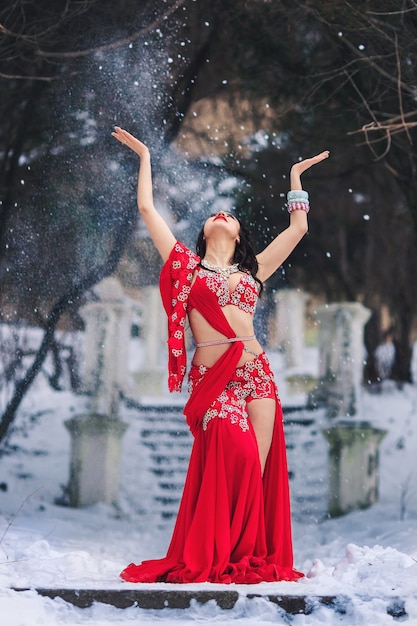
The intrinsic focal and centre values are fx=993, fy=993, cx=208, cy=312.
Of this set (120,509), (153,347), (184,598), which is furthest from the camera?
(153,347)

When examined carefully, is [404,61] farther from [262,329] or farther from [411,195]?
[262,329]

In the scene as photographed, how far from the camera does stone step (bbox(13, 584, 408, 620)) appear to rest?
110 inches

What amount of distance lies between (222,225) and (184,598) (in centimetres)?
134

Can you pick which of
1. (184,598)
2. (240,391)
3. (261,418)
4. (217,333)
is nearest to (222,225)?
(217,333)

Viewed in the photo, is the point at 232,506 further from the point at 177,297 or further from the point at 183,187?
the point at 183,187

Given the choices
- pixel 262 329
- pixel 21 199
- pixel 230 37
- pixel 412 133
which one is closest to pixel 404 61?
pixel 412 133

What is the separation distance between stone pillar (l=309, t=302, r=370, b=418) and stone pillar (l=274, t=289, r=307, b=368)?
133 mm

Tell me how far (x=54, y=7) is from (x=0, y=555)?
3511 mm

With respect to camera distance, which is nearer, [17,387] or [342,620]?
[342,620]

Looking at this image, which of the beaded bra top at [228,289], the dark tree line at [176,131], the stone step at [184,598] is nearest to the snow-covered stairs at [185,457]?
the dark tree line at [176,131]

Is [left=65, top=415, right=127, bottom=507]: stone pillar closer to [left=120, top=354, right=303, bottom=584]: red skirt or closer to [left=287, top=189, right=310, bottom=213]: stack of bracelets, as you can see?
[left=120, top=354, right=303, bottom=584]: red skirt

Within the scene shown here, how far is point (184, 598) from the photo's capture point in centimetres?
282

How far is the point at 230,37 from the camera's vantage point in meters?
6.39

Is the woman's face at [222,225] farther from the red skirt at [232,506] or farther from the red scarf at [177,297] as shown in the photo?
the red skirt at [232,506]
